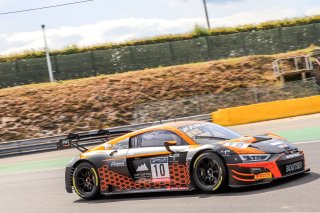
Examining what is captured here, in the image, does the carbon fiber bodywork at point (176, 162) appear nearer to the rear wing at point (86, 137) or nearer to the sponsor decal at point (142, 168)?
the sponsor decal at point (142, 168)

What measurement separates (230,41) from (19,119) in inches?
572

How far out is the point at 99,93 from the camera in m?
37.1

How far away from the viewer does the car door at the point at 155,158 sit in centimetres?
1024

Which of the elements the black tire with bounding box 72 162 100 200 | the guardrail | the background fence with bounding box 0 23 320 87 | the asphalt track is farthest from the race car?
the background fence with bounding box 0 23 320 87

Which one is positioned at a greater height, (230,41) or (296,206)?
(230,41)

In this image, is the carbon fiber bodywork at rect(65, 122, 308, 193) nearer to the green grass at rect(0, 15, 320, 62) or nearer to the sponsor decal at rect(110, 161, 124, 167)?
the sponsor decal at rect(110, 161, 124, 167)

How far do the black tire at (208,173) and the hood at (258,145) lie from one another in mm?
314

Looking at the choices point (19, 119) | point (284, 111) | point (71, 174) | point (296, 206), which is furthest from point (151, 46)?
point (296, 206)

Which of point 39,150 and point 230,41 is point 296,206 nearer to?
point 39,150

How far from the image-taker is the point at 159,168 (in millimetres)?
10430

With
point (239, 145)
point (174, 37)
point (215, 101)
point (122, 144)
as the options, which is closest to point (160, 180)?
point (122, 144)

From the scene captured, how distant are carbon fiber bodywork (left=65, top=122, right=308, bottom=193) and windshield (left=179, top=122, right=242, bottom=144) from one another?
0.28 ft

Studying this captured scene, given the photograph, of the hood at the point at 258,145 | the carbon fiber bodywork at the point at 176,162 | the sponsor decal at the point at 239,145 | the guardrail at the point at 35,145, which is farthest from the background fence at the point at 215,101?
the sponsor decal at the point at 239,145

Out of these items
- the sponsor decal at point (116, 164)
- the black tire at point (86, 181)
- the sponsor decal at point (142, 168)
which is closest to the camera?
the sponsor decal at point (142, 168)
